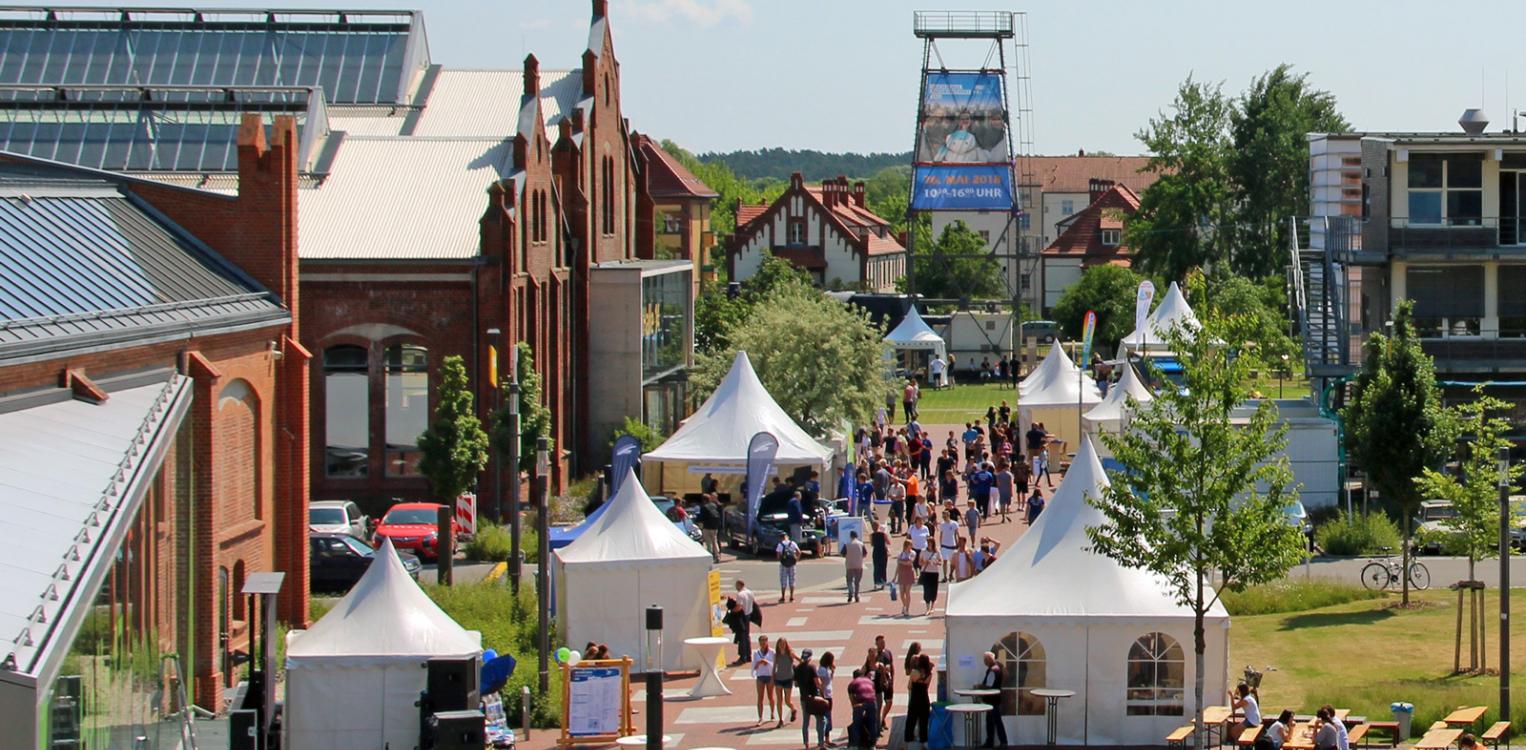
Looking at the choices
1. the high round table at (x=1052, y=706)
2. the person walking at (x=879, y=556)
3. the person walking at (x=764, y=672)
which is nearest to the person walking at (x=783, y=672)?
the person walking at (x=764, y=672)

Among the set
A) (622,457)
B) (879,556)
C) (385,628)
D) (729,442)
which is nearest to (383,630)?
(385,628)

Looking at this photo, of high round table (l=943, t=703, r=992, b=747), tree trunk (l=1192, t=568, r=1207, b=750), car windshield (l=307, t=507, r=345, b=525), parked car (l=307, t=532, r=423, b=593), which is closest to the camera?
tree trunk (l=1192, t=568, r=1207, b=750)

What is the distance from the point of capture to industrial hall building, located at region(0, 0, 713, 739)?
776 inches

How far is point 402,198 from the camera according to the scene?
45312 millimetres

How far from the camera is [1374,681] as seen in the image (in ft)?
83.5

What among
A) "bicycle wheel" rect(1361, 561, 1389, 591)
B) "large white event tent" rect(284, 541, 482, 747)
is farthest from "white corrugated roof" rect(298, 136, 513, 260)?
"large white event tent" rect(284, 541, 482, 747)

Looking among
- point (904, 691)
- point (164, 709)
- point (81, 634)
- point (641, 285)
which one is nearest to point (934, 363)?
point (641, 285)

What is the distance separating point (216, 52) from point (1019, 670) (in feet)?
118

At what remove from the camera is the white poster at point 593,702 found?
23359 millimetres

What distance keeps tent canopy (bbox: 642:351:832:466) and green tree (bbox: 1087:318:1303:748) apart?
1641 cm

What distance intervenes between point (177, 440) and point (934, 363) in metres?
58.0

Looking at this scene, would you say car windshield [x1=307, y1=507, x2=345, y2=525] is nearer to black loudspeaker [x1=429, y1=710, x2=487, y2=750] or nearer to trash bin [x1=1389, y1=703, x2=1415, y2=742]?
black loudspeaker [x1=429, y1=710, x2=487, y2=750]

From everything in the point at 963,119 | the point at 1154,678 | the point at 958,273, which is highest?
the point at 963,119

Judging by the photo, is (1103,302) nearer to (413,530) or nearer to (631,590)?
(413,530)
